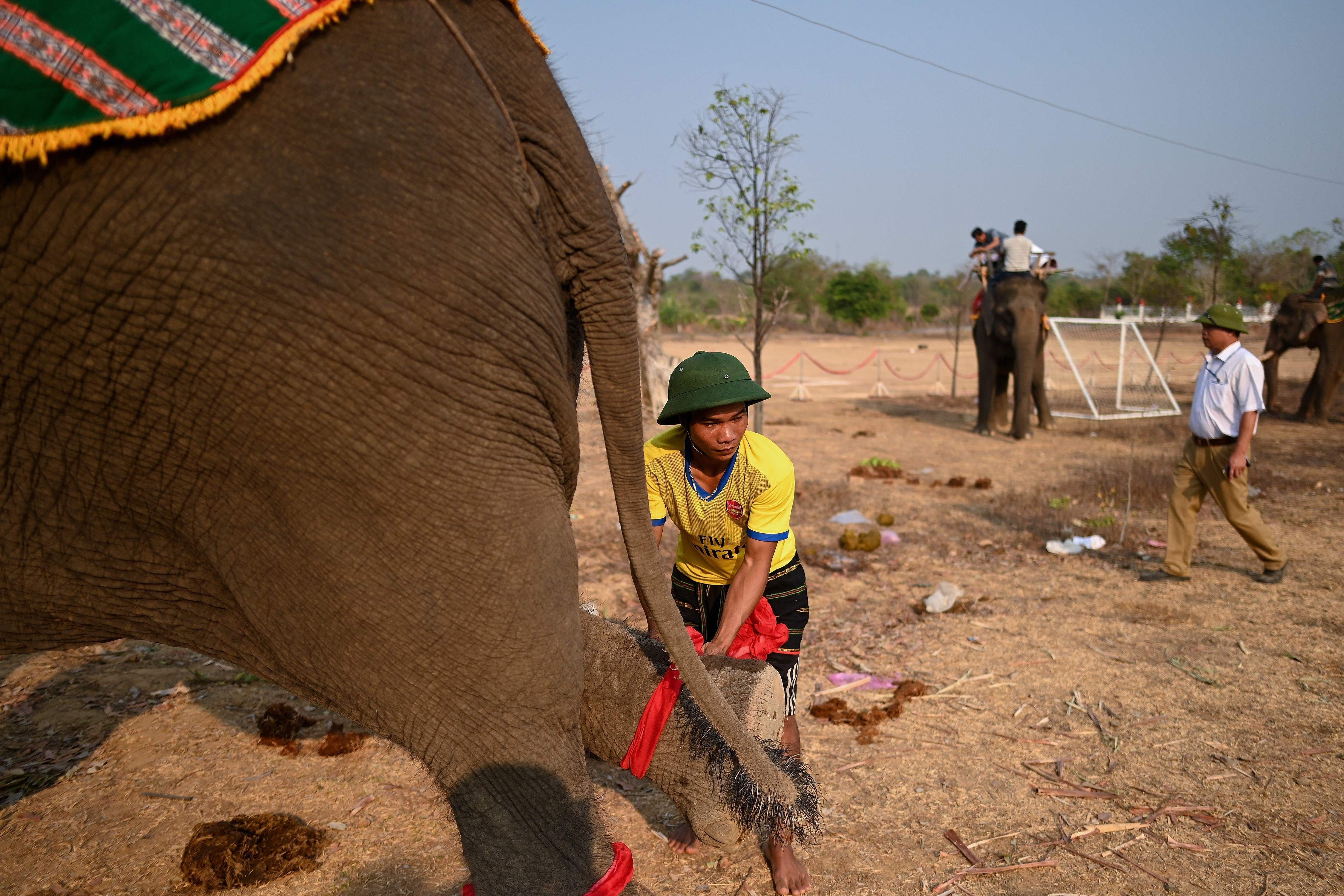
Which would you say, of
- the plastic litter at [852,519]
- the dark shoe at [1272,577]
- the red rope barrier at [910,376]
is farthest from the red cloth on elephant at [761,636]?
the red rope barrier at [910,376]

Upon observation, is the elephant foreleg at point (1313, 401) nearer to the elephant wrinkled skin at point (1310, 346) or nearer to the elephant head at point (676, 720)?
the elephant wrinkled skin at point (1310, 346)

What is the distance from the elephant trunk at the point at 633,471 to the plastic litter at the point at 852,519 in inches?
213

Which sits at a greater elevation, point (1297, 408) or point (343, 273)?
point (343, 273)

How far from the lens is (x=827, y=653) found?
15.7ft

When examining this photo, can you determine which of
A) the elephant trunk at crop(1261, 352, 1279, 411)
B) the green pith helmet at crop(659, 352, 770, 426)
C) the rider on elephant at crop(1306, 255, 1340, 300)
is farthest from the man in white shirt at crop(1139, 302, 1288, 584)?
the rider on elephant at crop(1306, 255, 1340, 300)

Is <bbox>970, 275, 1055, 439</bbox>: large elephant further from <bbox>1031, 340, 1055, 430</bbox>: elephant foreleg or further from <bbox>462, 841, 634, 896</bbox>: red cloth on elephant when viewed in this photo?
<bbox>462, 841, 634, 896</bbox>: red cloth on elephant

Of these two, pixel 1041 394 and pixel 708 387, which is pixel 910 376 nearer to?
pixel 1041 394

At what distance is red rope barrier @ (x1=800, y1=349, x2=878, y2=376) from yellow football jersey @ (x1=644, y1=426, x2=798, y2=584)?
19.7 m

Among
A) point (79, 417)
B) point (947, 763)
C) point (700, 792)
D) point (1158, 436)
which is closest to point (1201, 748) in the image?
point (947, 763)

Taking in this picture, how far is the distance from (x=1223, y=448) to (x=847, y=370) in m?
21.2

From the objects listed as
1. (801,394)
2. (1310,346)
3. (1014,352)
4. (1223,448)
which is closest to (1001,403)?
(1014,352)

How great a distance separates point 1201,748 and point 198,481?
160 inches

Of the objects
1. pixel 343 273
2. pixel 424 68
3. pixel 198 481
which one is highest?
pixel 424 68

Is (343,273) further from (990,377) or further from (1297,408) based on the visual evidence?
(1297,408)
